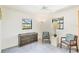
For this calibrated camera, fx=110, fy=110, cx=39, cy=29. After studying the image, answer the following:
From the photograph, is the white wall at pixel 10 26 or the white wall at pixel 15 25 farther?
the white wall at pixel 10 26

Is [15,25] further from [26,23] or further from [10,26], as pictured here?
[26,23]

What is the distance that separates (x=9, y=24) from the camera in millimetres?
3252

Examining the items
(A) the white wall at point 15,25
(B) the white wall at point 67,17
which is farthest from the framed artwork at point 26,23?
(B) the white wall at point 67,17

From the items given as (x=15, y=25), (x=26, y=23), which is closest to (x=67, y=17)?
(x=26, y=23)

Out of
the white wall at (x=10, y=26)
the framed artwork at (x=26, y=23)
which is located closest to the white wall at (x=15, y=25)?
the white wall at (x=10, y=26)

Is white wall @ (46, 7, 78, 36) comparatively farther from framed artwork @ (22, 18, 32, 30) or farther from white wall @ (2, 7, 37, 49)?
white wall @ (2, 7, 37, 49)

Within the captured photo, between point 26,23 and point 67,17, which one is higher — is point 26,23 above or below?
below

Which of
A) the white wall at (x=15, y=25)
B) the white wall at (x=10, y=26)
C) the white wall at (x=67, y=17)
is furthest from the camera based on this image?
the white wall at (x=10, y=26)

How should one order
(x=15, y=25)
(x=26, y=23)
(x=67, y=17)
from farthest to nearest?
(x=15, y=25) → (x=67, y=17) → (x=26, y=23)

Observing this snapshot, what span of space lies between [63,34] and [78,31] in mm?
912

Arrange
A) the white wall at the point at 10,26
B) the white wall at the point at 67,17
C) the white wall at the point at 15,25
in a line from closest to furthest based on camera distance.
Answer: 1. the white wall at the point at 67,17
2. the white wall at the point at 15,25
3. the white wall at the point at 10,26

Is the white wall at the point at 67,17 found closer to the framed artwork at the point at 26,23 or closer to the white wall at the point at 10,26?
the framed artwork at the point at 26,23
